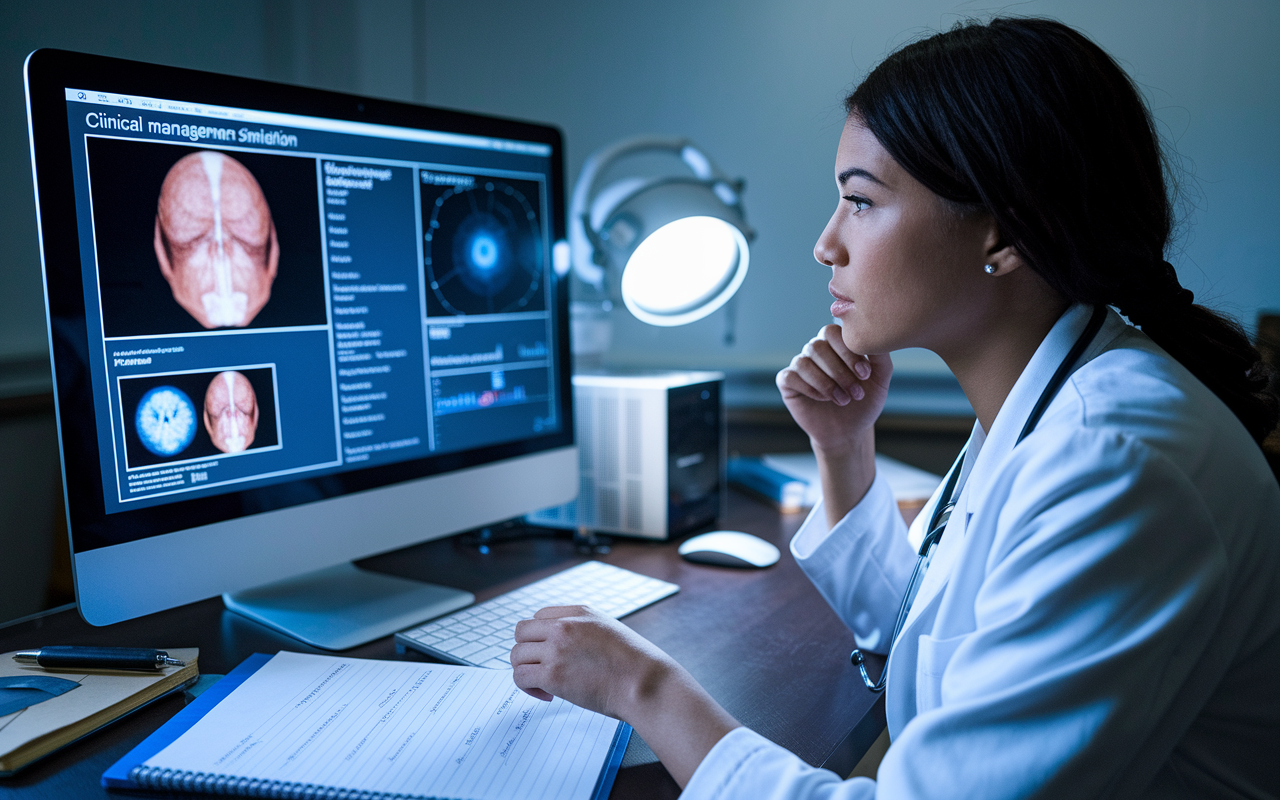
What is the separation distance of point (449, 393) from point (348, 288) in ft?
0.59

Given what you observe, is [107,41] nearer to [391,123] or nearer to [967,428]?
[391,123]

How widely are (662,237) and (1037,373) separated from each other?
0.61m

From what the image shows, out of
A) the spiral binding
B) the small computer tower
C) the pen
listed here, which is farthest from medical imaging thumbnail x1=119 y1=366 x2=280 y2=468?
the small computer tower

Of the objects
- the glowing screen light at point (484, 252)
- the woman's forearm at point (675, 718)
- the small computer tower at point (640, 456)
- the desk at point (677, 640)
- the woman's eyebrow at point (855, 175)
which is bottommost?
the desk at point (677, 640)

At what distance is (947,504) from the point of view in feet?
2.75

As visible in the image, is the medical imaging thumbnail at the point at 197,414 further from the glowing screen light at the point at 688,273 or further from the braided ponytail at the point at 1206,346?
the braided ponytail at the point at 1206,346

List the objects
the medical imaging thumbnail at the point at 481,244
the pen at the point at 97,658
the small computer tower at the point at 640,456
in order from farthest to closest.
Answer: the small computer tower at the point at 640,456 < the medical imaging thumbnail at the point at 481,244 < the pen at the point at 97,658

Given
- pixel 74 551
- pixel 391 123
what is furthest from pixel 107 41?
pixel 74 551

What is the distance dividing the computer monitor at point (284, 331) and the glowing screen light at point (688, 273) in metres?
0.14

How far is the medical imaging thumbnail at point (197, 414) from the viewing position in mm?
734

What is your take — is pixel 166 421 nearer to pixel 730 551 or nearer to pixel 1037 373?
pixel 730 551

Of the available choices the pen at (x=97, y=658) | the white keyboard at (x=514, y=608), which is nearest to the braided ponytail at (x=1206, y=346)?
the white keyboard at (x=514, y=608)

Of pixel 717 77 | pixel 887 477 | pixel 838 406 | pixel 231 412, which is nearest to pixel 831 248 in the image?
pixel 838 406

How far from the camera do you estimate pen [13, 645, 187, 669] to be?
0.70 m
